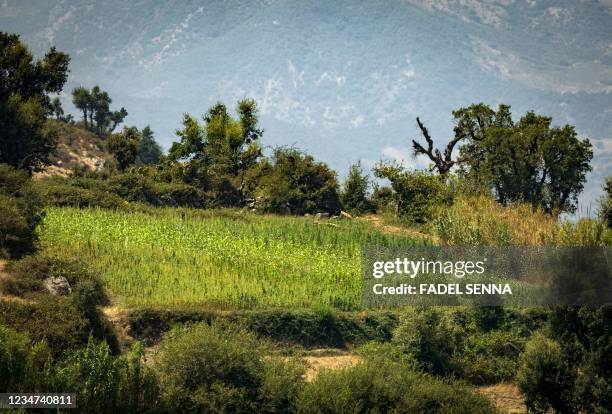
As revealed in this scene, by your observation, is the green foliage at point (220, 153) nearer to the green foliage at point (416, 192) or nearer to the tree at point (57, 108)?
the green foliage at point (416, 192)

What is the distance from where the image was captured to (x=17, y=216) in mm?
34781

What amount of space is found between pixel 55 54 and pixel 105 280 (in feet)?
107

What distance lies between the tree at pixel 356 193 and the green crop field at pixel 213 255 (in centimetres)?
1382

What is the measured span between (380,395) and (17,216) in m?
16.3

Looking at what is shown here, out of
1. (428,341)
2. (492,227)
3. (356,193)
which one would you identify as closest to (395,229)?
(356,193)

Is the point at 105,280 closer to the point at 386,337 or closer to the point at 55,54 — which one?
the point at 386,337

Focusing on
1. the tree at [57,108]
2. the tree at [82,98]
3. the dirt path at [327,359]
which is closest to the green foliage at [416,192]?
the dirt path at [327,359]

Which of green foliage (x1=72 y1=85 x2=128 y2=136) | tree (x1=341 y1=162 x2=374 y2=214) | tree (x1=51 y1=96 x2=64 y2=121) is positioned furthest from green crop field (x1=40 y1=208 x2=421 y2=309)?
green foliage (x1=72 y1=85 x2=128 y2=136)

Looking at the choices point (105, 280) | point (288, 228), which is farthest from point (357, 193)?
point (105, 280)

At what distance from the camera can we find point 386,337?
1313 inches

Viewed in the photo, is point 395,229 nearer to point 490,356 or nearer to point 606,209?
point 606,209

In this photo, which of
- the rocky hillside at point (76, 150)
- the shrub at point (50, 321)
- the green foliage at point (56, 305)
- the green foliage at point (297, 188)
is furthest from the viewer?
the rocky hillside at point (76, 150)

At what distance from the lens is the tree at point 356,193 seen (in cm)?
6462

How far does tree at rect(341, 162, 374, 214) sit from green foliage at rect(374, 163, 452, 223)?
1.54 m
